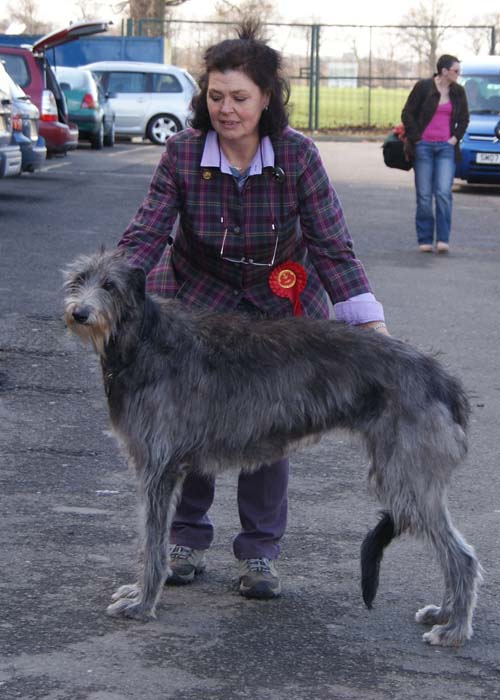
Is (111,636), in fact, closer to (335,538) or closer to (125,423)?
(125,423)

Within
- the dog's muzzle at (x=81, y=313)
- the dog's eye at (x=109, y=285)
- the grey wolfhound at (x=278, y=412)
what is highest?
the dog's eye at (x=109, y=285)

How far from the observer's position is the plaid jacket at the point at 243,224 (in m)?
4.56

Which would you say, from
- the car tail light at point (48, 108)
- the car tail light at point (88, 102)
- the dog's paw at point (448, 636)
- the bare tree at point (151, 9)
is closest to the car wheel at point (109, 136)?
the car tail light at point (88, 102)

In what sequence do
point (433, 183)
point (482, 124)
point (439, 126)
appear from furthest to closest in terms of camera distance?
1. point (482, 124)
2. point (433, 183)
3. point (439, 126)

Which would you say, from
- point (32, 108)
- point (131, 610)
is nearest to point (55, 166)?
point (32, 108)

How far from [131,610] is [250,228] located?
144cm

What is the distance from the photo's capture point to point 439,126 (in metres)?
13.5

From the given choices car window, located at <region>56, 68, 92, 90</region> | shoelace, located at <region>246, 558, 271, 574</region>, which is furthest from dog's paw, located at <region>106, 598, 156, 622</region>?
car window, located at <region>56, 68, 92, 90</region>

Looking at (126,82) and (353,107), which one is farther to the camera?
(353,107)

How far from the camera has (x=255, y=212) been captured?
4.57 meters

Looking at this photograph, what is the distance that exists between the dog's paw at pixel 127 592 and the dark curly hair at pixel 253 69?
5.55 ft

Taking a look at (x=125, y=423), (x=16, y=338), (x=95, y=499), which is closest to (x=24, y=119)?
(x=16, y=338)

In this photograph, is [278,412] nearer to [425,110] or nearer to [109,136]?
[425,110]

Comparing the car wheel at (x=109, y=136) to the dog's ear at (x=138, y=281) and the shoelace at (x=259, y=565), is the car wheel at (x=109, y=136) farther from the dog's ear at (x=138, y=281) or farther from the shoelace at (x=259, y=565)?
the dog's ear at (x=138, y=281)
